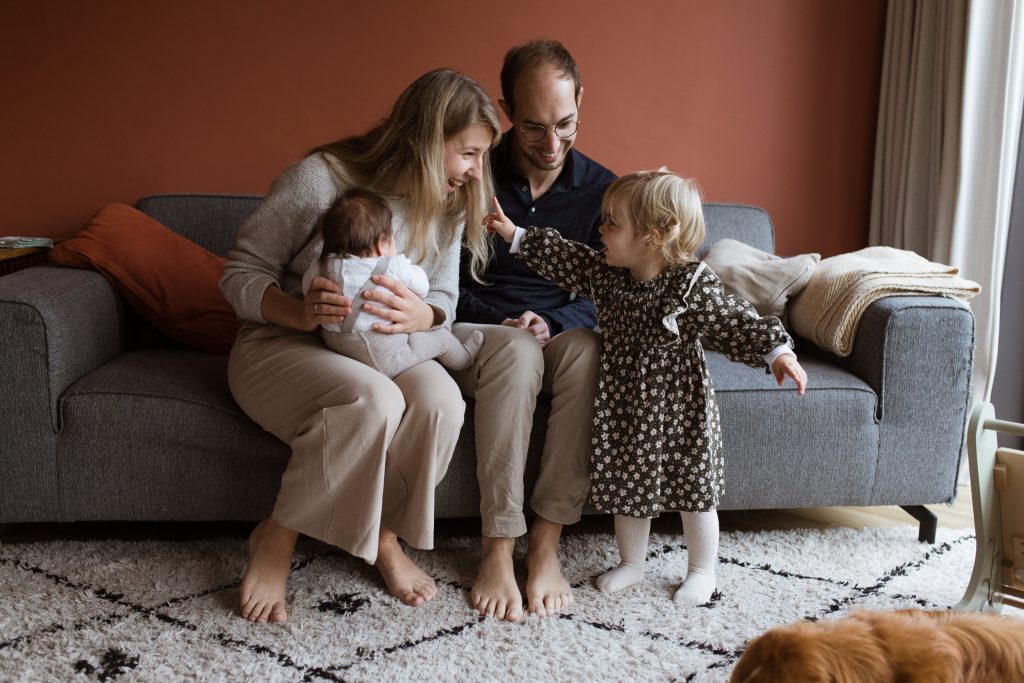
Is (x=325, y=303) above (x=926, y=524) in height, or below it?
above

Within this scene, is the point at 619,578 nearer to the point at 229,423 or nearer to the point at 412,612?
the point at 412,612

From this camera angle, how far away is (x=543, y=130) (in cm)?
212

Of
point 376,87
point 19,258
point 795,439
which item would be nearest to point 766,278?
point 795,439

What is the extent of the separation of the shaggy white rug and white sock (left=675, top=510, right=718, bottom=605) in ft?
0.15

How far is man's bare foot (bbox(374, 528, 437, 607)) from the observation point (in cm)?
177

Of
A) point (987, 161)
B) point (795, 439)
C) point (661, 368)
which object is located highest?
point (987, 161)

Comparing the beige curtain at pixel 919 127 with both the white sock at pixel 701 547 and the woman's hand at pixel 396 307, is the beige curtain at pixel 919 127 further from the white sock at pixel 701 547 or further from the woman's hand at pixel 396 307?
the woman's hand at pixel 396 307

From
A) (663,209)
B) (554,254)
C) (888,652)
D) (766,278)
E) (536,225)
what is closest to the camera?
(888,652)

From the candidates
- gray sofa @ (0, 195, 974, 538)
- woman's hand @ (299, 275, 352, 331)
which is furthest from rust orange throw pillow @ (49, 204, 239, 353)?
woman's hand @ (299, 275, 352, 331)

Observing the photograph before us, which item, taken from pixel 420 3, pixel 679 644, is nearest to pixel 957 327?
pixel 679 644

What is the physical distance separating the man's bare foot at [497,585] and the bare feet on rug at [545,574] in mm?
32

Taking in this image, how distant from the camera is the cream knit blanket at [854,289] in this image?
2.10 meters

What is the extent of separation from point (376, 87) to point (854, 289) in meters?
1.50

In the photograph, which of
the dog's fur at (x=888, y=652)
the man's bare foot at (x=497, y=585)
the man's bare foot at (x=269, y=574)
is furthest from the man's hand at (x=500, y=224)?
the dog's fur at (x=888, y=652)
